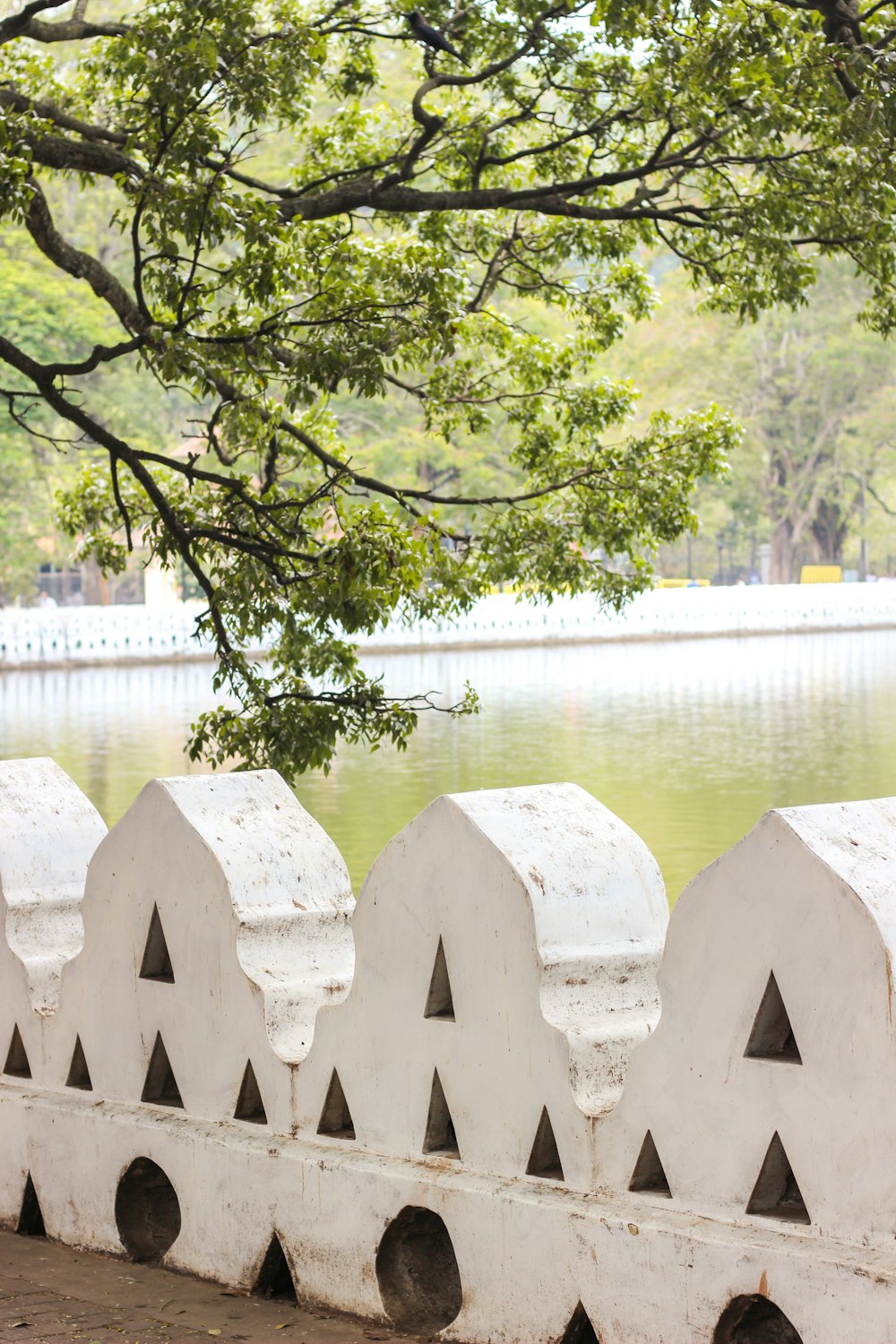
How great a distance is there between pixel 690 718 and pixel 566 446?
47.8 feet

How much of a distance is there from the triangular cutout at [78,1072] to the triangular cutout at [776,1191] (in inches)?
65.5

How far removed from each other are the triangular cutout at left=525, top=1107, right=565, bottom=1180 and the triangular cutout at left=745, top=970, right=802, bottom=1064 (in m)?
0.42

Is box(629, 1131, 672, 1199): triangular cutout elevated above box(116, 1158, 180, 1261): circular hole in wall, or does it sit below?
above

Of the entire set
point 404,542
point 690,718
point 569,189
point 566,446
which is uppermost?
point 569,189

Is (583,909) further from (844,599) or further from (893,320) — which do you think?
(844,599)

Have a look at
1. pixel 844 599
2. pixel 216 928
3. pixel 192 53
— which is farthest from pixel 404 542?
pixel 844 599

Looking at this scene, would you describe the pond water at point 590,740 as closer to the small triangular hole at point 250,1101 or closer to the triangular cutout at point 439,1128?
the small triangular hole at point 250,1101

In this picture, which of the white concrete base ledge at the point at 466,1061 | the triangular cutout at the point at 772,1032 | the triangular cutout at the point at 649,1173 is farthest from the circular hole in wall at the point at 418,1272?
the triangular cutout at the point at 772,1032

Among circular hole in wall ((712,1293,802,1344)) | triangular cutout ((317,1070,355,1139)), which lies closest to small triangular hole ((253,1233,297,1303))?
triangular cutout ((317,1070,355,1139))

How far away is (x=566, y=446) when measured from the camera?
36.7 ft

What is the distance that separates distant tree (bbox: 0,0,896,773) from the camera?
→ 24.1ft

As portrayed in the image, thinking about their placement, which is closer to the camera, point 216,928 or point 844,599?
point 216,928

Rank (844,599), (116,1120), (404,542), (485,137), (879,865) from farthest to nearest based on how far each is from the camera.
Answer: (844,599), (485,137), (404,542), (116,1120), (879,865)

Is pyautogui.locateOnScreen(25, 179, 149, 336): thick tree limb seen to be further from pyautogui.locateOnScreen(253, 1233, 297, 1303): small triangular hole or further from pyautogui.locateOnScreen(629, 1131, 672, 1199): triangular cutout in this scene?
pyautogui.locateOnScreen(629, 1131, 672, 1199): triangular cutout
